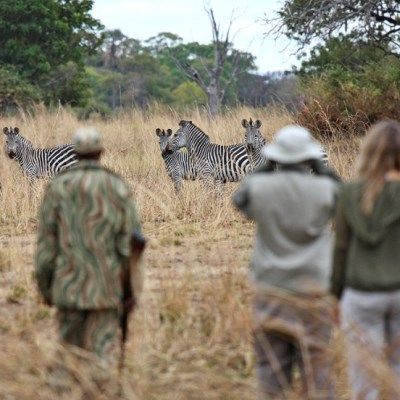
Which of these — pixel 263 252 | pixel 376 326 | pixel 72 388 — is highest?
pixel 263 252

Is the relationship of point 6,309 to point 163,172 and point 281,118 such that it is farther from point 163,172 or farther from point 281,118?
point 281,118

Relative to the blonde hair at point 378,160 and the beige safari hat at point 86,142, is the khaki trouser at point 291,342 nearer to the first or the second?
the blonde hair at point 378,160

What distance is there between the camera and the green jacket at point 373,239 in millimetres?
4918

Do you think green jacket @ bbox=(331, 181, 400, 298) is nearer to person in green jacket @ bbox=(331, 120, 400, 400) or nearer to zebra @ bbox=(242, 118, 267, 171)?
person in green jacket @ bbox=(331, 120, 400, 400)

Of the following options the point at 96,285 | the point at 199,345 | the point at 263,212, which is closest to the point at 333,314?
the point at 263,212

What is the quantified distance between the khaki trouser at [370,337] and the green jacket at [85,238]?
1.16m

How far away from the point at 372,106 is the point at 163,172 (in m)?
4.29

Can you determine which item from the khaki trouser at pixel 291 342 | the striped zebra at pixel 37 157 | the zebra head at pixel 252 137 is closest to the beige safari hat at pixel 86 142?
the khaki trouser at pixel 291 342

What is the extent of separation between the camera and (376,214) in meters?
4.94

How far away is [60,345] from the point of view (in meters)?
5.27

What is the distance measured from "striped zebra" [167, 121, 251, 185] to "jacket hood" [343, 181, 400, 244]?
10.3 m

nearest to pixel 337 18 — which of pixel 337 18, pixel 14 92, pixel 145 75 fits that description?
pixel 337 18

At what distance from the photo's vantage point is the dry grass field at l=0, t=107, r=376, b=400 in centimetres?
543

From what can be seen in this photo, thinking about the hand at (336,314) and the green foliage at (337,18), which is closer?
the hand at (336,314)
